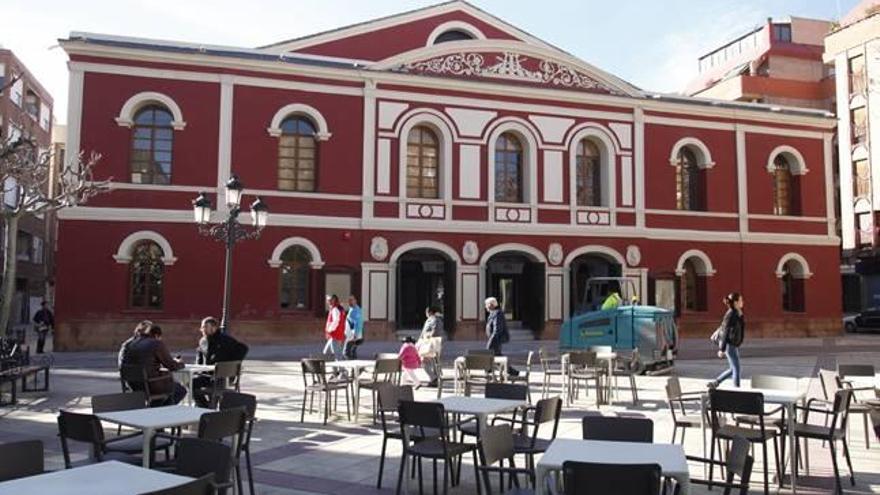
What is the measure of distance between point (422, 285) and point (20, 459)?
2085 centimetres

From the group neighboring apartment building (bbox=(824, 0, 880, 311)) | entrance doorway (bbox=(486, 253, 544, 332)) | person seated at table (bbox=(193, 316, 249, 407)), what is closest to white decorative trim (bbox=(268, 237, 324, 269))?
entrance doorway (bbox=(486, 253, 544, 332))

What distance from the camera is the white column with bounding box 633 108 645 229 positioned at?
26219 mm

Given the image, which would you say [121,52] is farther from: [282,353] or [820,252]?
[820,252]

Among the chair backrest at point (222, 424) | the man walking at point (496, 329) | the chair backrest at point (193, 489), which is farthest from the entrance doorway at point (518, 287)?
the chair backrest at point (193, 489)

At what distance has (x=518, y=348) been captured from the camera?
22781 millimetres

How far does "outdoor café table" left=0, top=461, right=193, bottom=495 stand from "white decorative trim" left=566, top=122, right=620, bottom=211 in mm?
22281

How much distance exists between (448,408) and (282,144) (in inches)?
698

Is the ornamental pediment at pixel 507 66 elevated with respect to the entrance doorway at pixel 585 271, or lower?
elevated

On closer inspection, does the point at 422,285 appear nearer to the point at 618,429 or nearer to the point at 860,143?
the point at 618,429

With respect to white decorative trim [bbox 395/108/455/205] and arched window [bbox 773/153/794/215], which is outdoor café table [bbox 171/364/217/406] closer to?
white decorative trim [bbox 395/108/455/205]

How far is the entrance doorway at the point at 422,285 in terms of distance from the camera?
24234 mm

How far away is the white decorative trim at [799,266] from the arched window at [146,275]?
71.5 feet

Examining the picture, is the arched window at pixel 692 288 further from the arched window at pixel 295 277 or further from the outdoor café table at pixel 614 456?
the outdoor café table at pixel 614 456

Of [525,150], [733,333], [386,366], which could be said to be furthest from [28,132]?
[733,333]
